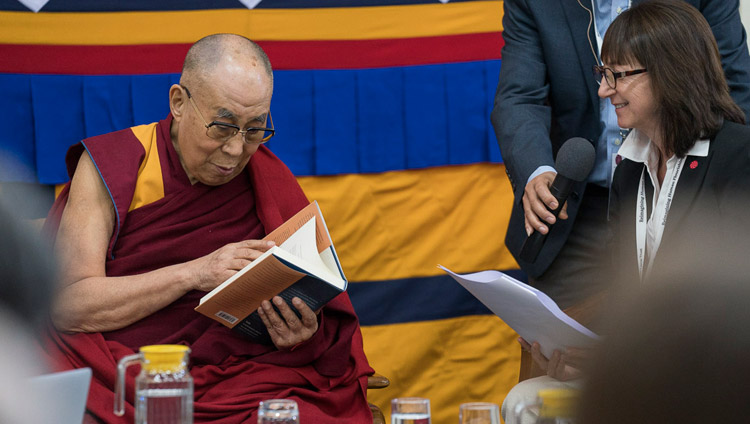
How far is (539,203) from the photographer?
239 cm

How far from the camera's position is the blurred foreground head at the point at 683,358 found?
0.60 metres

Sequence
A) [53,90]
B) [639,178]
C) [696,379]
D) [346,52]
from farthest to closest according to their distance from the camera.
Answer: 1. [346,52]
2. [53,90]
3. [639,178]
4. [696,379]

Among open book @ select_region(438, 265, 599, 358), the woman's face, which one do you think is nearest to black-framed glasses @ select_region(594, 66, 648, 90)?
the woman's face

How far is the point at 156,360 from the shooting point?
1351mm

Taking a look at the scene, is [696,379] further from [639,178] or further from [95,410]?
[639,178]

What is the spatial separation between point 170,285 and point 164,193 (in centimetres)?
32

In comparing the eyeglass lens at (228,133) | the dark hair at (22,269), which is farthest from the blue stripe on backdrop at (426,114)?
the dark hair at (22,269)

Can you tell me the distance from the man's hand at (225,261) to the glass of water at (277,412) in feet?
2.64

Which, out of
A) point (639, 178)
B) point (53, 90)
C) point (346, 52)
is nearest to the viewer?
point (639, 178)

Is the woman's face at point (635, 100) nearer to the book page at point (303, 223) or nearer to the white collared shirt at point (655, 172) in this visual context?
the white collared shirt at point (655, 172)

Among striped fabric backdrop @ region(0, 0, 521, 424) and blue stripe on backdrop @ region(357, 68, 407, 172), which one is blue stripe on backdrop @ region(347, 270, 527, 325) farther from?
blue stripe on backdrop @ region(357, 68, 407, 172)

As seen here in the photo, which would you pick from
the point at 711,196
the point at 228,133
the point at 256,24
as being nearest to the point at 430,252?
the point at 256,24

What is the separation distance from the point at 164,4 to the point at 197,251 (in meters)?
1.27

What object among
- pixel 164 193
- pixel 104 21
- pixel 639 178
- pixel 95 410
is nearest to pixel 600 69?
pixel 639 178
